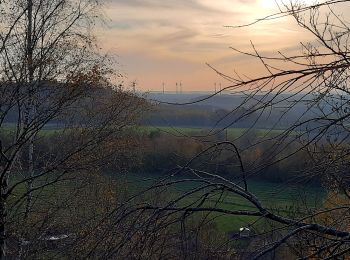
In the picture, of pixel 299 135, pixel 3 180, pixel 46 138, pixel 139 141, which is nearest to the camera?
pixel 299 135

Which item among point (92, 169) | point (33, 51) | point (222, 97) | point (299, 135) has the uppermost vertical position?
point (33, 51)

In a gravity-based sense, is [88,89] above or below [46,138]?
above

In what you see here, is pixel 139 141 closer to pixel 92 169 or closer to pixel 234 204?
pixel 92 169

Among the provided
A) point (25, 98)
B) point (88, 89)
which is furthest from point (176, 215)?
point (88, 89)

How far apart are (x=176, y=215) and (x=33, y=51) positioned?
6426 millimetres

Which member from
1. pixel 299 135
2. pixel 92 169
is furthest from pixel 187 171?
pixel 92 169

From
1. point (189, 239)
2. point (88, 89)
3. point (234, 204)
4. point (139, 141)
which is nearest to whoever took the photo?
point (189, 239)

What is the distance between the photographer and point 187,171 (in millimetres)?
2561

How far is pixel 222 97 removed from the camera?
2.34m

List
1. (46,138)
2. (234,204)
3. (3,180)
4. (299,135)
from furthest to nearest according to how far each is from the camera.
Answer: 1. (46,138)
2. (3,180)
3. (234,204)
4. (299,135)

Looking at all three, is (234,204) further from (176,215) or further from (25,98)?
(25,98)

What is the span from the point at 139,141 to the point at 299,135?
11.5 meters

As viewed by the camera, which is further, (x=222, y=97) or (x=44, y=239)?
(x=44, y=239)

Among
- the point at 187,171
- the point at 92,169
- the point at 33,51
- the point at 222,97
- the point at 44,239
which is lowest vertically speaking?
the point at 44,239
